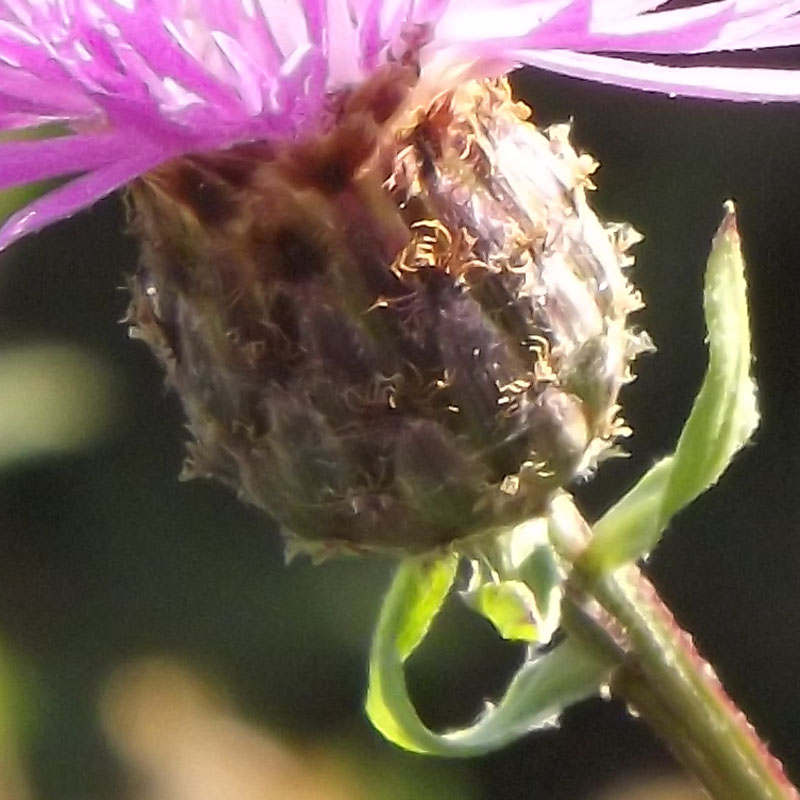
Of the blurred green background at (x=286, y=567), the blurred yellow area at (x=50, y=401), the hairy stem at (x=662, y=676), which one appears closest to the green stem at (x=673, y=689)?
the hairy stem at (x=662, y=676)

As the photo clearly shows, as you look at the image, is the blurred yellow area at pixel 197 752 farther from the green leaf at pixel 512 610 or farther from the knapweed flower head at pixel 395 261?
the knapweed flower head at pixel 395 261

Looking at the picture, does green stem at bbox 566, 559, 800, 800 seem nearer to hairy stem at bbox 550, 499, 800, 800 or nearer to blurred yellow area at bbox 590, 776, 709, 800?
hairy stem at bbox 550, 499, 800, 800

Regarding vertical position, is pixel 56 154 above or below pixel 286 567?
above

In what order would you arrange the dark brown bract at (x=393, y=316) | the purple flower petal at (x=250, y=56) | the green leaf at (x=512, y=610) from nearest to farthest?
the purple flower petal at (x=250, y=56)
the dark brown bract at (x=393, y=316)
the green leaf at (x=512, y=610)

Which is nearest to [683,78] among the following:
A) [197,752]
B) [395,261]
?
[395,261]

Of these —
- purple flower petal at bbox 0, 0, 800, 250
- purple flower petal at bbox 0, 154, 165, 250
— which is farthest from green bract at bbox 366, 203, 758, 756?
purple flower petal at bbox 0, 154, 165, 250

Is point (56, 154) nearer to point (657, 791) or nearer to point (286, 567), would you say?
point (286, 567)
